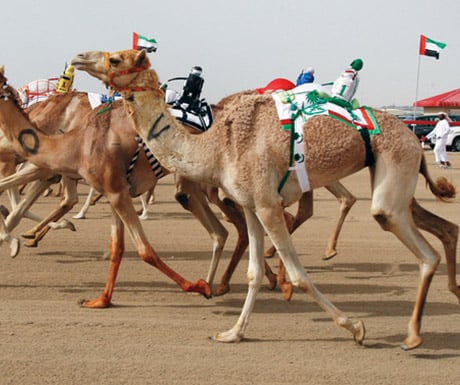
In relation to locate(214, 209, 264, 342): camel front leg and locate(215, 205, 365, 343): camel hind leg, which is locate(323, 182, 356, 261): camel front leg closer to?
locate(214, 209, 264, 342): camel front leg

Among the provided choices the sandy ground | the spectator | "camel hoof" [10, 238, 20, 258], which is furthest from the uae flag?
"camel hoof" [10, 238, 20, 258]

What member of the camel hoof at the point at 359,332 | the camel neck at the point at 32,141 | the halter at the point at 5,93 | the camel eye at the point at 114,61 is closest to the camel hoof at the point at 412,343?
the camel hoof at the point at 359,332

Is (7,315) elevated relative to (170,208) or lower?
elevated

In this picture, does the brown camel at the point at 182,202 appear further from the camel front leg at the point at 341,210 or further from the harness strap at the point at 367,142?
the harness strap at the point at 367,142

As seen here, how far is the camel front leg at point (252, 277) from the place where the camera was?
6.34 metres

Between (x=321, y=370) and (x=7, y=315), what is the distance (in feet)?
9.60

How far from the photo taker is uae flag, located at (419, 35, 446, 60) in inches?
1173

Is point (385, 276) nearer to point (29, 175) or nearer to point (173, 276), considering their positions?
point (173, 276)

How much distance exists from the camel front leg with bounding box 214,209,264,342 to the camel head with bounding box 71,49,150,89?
141 cm

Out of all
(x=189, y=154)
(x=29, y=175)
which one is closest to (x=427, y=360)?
(x=189, y=154)

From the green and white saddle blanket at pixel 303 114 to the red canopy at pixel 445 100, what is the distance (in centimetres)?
4077

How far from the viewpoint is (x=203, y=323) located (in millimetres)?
6980

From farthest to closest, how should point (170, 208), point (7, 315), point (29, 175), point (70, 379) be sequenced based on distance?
point (170, 208)
point (29, 175)
point (7, 315)
point (70, 379)

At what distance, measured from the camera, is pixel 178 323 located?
22.7 feet
